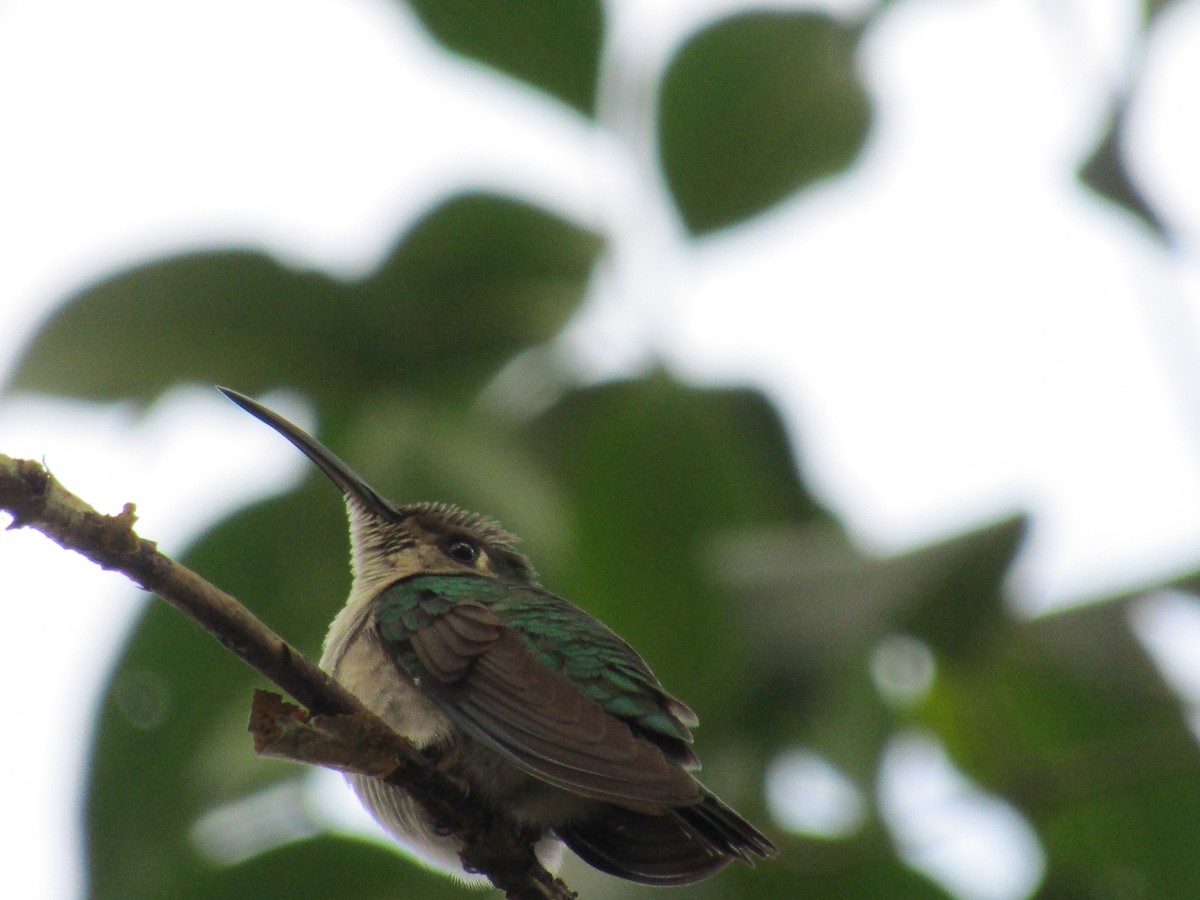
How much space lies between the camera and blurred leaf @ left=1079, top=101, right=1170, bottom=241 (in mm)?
2676

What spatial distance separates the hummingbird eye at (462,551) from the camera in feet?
12.2

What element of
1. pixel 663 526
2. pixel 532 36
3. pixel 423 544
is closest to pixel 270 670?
pixel 663 526

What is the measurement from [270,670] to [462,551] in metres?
1.98

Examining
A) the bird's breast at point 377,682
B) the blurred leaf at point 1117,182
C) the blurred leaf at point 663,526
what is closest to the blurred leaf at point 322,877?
the bird's breast at point 377,682

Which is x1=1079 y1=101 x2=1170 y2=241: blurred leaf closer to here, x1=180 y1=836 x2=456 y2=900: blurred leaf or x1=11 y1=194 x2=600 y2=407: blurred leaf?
x1=11 y1=194 x2=600 y2=407: blurred leaf

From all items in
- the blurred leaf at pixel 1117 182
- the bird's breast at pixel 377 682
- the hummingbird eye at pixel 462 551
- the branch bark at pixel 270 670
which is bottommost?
the branch bark at pixel 270 670

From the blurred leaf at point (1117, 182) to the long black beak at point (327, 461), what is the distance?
61.1 inches

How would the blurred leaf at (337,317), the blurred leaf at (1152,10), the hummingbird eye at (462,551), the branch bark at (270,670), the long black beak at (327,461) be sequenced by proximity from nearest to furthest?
the branch bark at (270,670) < the long black beak at (327,461) < the blurred leaf at (1152,10) < the blurred leaf at (337,317) < the hummingbird eye at (462,551)

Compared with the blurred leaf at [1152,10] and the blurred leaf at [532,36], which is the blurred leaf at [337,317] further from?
the blurred leaf at [1152,10]

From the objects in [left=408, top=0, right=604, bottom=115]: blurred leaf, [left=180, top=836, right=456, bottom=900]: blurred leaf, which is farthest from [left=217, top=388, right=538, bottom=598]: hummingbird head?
[left=408, top=0, right=604, bottom=115]: blurred leaf

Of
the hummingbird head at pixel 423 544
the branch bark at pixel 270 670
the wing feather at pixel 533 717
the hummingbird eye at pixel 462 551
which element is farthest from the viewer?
the hummingbird eye at pixel 462 551

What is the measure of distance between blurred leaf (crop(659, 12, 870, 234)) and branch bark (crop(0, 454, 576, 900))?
75.0 inches

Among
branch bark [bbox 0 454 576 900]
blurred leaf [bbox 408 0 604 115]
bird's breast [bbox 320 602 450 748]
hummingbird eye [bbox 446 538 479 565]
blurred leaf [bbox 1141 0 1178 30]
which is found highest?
blurred leaf [bbox 1141 0 1178 30]

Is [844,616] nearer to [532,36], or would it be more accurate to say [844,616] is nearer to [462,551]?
[462,551]
